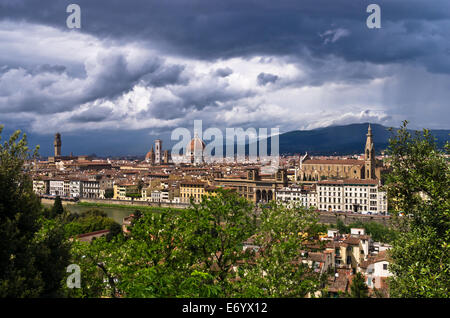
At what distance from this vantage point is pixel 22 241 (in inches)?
163

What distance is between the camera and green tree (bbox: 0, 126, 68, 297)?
397 cm

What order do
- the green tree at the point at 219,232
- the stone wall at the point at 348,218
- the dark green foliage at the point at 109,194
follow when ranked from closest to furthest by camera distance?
the green tree at the point at 219,232
the stone wall at the point at 348,218
the dark green foliage at the point at 109,194

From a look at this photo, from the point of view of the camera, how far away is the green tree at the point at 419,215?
4.82 meters

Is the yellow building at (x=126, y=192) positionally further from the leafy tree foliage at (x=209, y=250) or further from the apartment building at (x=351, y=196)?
the leafy tree foliage at (x=209, y=250)

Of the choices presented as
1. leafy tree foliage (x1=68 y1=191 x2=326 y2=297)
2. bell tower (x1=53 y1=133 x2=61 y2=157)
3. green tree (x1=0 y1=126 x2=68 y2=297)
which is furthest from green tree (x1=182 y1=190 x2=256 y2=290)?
bell tower (x1=53 y1=133 x2=61 y2=157)

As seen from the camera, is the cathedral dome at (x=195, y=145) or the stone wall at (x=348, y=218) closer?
Answer: the stone wall at (x=348, y=218)

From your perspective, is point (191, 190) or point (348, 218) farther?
point (191, 190)

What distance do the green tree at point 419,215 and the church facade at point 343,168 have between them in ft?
153

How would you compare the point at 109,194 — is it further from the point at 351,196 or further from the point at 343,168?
the point at 343,168

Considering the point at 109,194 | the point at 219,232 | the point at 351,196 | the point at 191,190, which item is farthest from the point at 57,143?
the point at 219,232

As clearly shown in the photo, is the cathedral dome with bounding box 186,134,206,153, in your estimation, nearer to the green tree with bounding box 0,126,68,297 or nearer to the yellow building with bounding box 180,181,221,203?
the yellow building with bounding box 180,181,221,203

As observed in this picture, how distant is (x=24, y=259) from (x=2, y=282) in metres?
0.41

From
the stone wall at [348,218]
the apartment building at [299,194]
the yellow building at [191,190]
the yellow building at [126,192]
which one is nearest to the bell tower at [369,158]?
the apartment building at [299,194]

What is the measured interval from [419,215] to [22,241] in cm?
565
